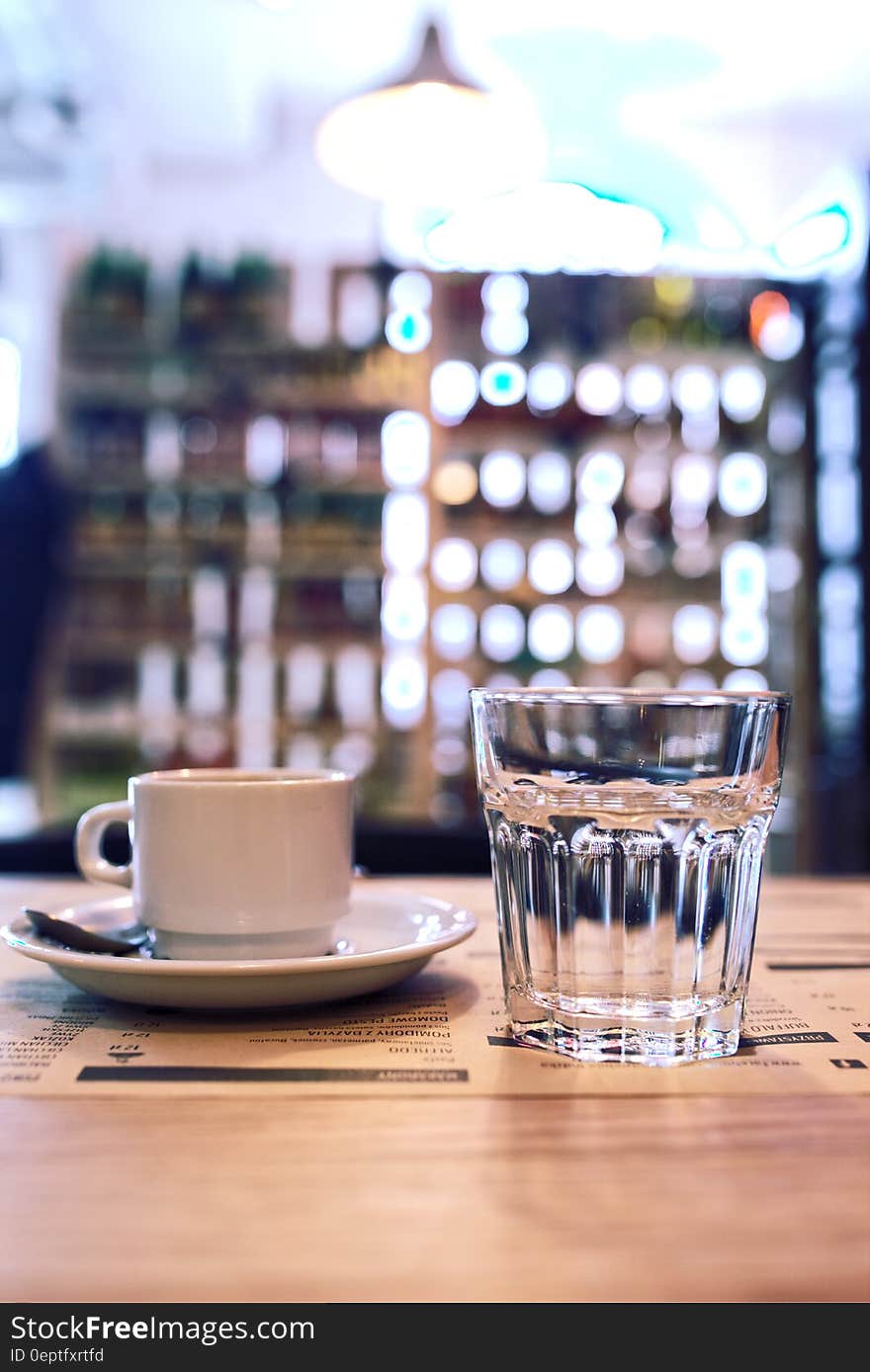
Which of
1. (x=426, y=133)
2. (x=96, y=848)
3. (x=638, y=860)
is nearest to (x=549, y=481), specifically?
(x=426, y=133)

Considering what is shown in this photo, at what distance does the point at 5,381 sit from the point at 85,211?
0.73 m

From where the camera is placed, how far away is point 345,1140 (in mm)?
372

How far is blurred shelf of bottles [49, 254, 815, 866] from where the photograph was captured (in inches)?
148

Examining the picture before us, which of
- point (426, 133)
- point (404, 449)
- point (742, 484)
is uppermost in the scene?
point (426, 133)

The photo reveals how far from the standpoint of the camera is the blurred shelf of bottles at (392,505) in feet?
12.4

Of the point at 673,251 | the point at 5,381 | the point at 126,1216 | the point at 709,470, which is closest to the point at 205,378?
the point at 5,381

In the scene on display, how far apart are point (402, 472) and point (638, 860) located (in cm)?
341

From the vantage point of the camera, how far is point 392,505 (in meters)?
3.83

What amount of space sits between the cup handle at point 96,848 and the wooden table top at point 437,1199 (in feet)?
0.71

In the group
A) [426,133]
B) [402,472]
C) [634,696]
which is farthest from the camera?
[402,472]

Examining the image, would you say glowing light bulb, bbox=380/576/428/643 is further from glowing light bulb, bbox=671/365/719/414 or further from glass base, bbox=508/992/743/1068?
glass base, bbox=508/992/743/1068

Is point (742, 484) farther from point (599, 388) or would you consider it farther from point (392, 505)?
point (392, 505)
